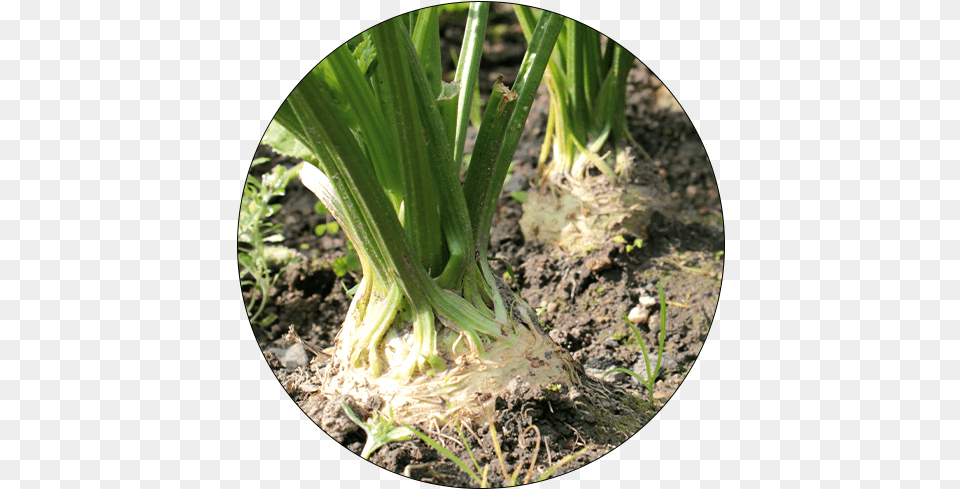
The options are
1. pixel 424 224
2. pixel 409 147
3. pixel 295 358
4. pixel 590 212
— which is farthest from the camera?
pixel 590 212

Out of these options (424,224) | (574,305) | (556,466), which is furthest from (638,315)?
(424,224)

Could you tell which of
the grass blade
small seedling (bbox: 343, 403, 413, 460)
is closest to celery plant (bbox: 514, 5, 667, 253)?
the grass blade

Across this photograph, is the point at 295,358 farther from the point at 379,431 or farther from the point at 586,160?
the point at 586,160

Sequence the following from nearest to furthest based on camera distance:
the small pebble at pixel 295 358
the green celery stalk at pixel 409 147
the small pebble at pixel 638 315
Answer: the green celery stalk at pixel 409 147
the small pebble at pixel 295 358
the small pebble at pixel 638 315

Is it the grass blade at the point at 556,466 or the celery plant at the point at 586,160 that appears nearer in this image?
the grass blade at the point at 556,466

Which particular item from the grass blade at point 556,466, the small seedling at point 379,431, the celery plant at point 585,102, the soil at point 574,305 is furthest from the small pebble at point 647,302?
the small seedling at point 379,431

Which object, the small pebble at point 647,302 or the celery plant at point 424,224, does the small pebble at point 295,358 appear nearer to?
the celery plant at point 424,224

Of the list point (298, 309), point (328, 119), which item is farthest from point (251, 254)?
point (328, 119)

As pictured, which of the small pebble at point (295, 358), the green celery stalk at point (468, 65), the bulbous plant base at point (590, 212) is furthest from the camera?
the bulbous plant base at point (590, 212)
